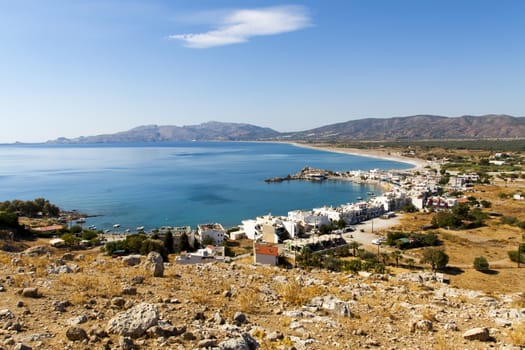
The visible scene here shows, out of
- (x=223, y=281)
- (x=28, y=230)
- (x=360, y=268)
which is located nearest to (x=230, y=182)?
(x=28, y=230)

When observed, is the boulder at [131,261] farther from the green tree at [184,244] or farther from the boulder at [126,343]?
the green tree at [184,244]

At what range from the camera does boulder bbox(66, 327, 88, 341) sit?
455 cm

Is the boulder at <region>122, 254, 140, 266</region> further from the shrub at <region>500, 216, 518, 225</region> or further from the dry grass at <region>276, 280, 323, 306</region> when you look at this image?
the shrub at <region>500, 216, 518, 225</region>

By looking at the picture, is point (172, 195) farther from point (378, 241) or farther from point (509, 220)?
point (509, 220)

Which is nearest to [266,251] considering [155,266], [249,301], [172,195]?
[155,266]

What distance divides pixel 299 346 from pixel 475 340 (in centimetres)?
337

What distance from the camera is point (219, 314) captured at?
5.94 m

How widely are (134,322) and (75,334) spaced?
76 cm

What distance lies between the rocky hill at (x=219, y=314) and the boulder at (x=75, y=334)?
0.01m

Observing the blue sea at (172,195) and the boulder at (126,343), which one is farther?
the blue sea at (172,195)

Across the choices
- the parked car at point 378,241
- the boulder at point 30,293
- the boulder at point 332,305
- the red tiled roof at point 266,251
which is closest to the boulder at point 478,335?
the boulder at point 332,305

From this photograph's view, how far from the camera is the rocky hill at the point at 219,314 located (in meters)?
4.83

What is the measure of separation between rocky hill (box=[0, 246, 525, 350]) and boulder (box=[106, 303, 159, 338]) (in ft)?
0.05

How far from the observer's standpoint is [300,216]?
41312mm
